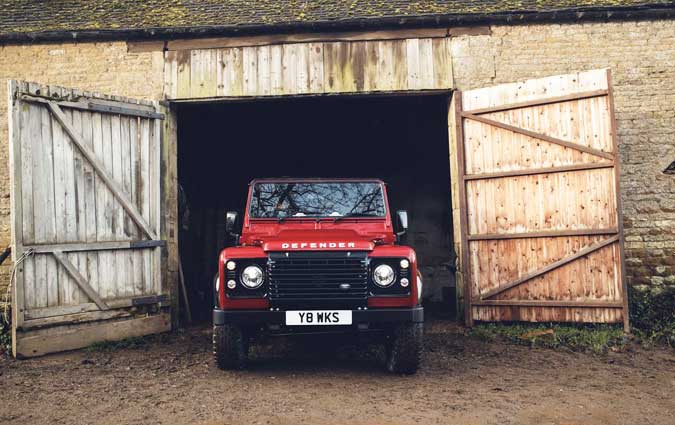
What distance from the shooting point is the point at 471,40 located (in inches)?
319

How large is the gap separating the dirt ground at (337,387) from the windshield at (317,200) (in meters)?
1.51

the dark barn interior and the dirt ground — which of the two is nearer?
the dirt ground

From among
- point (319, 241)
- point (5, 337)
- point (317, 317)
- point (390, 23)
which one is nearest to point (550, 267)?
point (319, 241)

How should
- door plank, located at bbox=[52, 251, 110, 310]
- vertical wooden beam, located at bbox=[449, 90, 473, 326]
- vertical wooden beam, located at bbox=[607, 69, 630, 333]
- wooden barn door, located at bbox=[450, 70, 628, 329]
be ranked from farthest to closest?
1. vertical wooden beam, located at bbox=[449, 90, 473, 326]
2. wooden barn door, located at bbox=[450, 70, 628, 329]
3. vertical wooden beam, located at bbox=[607, 69, 630, 333]
4. door plank, located at bbox=[52, 251, 110, 310]

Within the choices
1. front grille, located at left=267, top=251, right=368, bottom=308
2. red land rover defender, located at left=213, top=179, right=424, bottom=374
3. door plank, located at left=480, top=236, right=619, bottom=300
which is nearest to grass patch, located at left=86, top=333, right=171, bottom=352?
red land rover defender, located at left=213, top=179, right=424, bottom=374

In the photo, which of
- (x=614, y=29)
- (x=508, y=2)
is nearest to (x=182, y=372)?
(x=508, y=2)

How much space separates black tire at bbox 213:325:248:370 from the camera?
16.7ft

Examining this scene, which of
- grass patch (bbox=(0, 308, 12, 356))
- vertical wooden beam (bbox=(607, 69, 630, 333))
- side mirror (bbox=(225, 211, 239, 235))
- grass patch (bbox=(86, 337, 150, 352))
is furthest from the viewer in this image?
vertical wooden beam (bbox=(607, 69, 630, 333))

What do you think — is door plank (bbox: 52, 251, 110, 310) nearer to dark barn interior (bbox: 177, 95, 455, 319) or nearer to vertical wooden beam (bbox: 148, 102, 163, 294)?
vertical wooden beam (bbox: 148, 102, 163, 294)

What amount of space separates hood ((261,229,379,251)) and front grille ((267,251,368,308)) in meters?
0.05

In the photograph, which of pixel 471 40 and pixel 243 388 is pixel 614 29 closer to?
pixel 471 40

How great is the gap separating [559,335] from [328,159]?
6.38 m

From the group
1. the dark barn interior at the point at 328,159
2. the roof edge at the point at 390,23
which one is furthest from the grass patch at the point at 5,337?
the dark barn interior at the point at 328,159

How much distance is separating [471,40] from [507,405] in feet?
17.5
